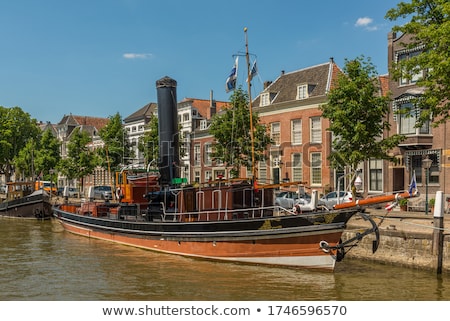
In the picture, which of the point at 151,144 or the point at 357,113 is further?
the point at 151,144

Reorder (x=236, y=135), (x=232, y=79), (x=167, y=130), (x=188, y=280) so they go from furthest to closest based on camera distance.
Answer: (x=236, y=135) < (x=167, y=130) < (x=232, y=79) < (x=188, y=280)

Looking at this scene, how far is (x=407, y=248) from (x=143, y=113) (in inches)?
1991

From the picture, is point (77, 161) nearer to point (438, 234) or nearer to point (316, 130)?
point (316, 130)

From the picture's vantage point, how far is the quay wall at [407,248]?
54.4 feet

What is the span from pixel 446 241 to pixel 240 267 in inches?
279

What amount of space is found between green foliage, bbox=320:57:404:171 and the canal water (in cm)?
795

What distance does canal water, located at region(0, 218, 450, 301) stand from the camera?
553 inches

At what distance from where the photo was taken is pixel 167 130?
23.9 metres

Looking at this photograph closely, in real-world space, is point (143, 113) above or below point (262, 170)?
above

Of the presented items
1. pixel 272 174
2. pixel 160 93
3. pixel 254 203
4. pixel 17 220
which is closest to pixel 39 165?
pixel 17 220

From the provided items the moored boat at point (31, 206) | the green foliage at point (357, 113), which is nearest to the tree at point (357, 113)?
the green foliage at point (357, 113)

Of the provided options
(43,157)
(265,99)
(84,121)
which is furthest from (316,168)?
(84,121)

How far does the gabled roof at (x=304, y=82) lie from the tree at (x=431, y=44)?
17261 mm
